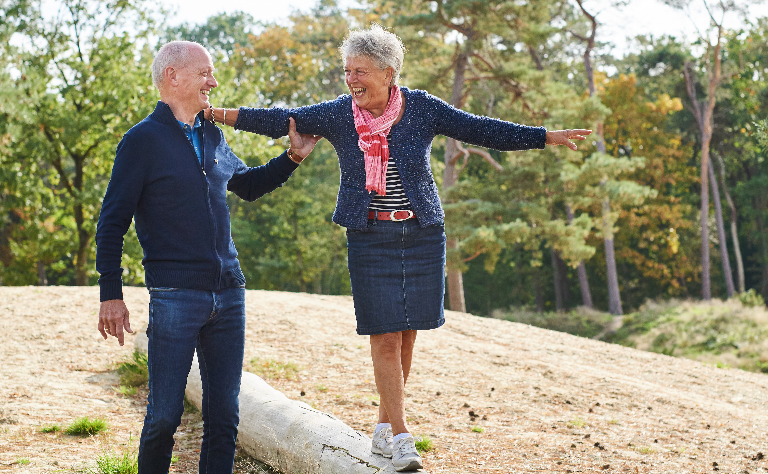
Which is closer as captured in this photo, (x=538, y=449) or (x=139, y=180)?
(x=139, y=180)

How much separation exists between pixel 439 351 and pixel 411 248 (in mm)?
4608

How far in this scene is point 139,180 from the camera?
2.67m

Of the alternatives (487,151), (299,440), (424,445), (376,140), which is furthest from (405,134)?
(487,151)

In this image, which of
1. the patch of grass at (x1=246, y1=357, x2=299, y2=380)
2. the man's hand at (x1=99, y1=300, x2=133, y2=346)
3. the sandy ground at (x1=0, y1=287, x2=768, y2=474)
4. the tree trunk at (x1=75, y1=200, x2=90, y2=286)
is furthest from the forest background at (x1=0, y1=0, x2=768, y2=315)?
the man's hand at (x1=99, y1=300, x2=133, y2=346)

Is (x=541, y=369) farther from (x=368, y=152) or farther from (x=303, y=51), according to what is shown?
(x=303, y=51)

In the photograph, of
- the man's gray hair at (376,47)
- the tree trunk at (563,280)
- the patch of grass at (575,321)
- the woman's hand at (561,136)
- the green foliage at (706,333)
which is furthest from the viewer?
the tree trunk at (563,280)

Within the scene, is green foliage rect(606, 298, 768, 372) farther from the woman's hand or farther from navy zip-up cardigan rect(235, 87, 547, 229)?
navy zip-up cardigan rect(235, 87, 547, 229)

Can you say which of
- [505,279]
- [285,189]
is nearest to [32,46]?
[285,189]

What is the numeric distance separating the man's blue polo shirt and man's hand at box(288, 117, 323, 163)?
46 cm

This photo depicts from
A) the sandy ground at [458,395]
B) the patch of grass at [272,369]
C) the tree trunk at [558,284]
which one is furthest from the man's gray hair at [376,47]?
the tree trunk at [558,284]

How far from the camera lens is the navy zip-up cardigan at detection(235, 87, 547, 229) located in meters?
3.14

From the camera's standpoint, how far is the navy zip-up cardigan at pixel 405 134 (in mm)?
3145

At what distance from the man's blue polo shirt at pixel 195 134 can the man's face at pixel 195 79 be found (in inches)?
2.9

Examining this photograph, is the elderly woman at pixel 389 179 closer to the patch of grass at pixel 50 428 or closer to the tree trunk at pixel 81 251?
the patch of grass at pixel 50 428
